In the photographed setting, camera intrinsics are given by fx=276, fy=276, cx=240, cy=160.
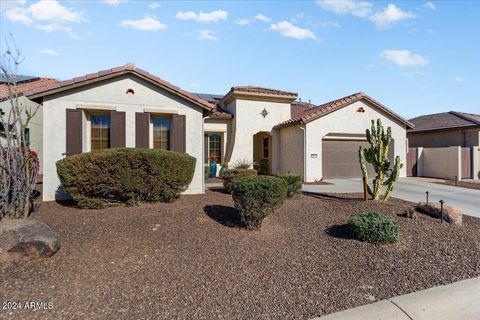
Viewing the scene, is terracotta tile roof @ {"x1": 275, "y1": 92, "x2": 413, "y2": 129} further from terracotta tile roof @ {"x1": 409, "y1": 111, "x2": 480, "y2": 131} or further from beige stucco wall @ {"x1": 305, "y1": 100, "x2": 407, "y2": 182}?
terracotta tile roof @ {"x1": 409, "y1": 111, "x2": 480, "y2": 131}

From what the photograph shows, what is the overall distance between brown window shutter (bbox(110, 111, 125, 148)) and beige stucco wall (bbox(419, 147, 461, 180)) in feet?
54.8

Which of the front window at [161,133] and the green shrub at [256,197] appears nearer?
the green shrub at [256,197]

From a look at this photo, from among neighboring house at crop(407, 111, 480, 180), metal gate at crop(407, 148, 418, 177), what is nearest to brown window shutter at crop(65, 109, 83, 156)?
neighboring house at crop(407, 111, 480, 180)

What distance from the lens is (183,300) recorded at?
3.36 metres

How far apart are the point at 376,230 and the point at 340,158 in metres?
10.7

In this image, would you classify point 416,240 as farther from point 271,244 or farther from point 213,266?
point 213,266

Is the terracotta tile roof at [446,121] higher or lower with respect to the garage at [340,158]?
higher

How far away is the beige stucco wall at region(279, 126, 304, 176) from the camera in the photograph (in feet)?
47.5

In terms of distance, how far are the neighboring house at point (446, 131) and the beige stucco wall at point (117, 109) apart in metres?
14.2

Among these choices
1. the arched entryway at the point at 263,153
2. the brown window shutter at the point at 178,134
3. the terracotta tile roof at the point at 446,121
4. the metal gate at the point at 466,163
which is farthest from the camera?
the terracotta tile roof at the point at 446,121

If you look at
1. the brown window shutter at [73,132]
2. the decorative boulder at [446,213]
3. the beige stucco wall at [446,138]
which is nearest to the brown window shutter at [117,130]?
the brown window shutter at [73,132]

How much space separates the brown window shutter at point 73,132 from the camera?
8.52 metres

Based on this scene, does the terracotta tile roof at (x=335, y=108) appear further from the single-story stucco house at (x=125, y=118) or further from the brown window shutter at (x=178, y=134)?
the brown window shutter at (x=178, y=134)

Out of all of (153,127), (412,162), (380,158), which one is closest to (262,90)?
(153,127)
